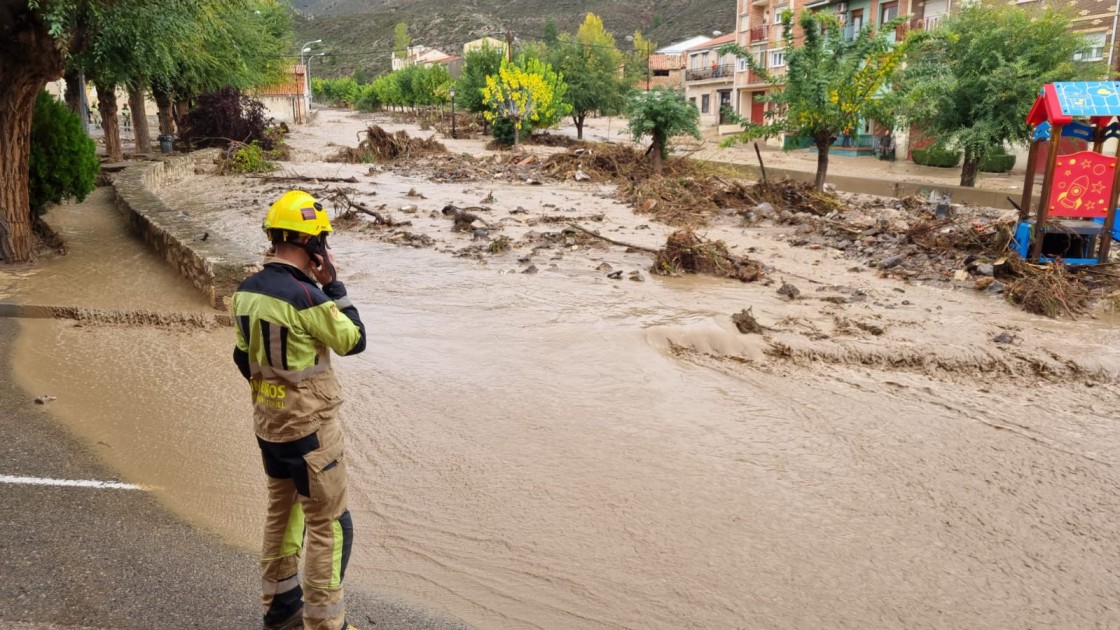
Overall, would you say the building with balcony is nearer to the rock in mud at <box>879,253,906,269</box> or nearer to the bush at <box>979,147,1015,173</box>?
the bush at <box>979,147,1015,173</box>

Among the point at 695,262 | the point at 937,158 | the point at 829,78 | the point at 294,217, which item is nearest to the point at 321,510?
the point at 294,217

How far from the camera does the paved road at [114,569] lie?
338cm

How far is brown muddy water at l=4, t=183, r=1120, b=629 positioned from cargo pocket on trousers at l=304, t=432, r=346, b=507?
0.93 meters

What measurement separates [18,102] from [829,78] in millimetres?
14659

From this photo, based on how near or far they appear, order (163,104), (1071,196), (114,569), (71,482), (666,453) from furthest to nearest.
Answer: (163,104), (1071,196), (666,453), (71,482), (114,569)

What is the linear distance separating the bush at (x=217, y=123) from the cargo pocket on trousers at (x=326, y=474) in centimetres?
2610

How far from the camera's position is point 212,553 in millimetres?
3967

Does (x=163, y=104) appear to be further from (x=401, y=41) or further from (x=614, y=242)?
(x=401, y=41)

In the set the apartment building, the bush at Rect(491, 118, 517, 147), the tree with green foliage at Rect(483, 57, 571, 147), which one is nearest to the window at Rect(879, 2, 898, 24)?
the apartment building

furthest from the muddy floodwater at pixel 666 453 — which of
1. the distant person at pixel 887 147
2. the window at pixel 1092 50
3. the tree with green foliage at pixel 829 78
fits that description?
the distant person at pixel 887 147

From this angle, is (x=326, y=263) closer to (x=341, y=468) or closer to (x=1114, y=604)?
(x=341, y=468)

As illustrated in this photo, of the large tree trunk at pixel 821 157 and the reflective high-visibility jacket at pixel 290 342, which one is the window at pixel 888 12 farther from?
the reflective high-visibility jacket at pixel 290 342

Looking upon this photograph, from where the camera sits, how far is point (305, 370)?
301 cm

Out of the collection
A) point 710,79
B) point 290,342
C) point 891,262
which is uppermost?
point 710,79
